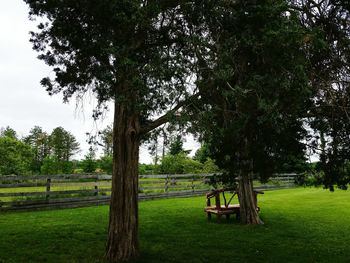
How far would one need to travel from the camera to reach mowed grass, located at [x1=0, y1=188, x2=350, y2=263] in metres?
8.13

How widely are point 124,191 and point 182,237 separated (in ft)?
10.2

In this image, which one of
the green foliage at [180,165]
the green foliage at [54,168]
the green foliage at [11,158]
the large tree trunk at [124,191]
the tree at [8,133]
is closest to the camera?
the large tree trunk at [124,191]

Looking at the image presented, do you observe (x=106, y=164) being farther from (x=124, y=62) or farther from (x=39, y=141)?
(x=39, y=141)

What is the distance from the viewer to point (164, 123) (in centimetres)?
787

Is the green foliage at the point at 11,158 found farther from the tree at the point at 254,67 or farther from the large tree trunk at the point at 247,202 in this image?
the tree at the point at 254,67

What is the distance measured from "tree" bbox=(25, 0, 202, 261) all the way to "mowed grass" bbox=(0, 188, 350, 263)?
1.27 meters

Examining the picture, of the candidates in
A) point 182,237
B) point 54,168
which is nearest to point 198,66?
point 182,237

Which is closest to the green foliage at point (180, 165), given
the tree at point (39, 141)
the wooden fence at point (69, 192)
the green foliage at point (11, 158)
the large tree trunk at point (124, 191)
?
the wooden fence at point (69, 192)

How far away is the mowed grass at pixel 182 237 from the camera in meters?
8.13

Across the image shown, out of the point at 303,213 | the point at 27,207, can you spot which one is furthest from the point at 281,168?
the point at 27,207

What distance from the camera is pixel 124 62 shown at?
6.09 m

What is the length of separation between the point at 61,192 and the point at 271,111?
11.3 m

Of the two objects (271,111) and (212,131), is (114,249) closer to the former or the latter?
(212,131)

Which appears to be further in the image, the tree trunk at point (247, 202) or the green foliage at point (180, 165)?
the green foliage at point (180, 165)
